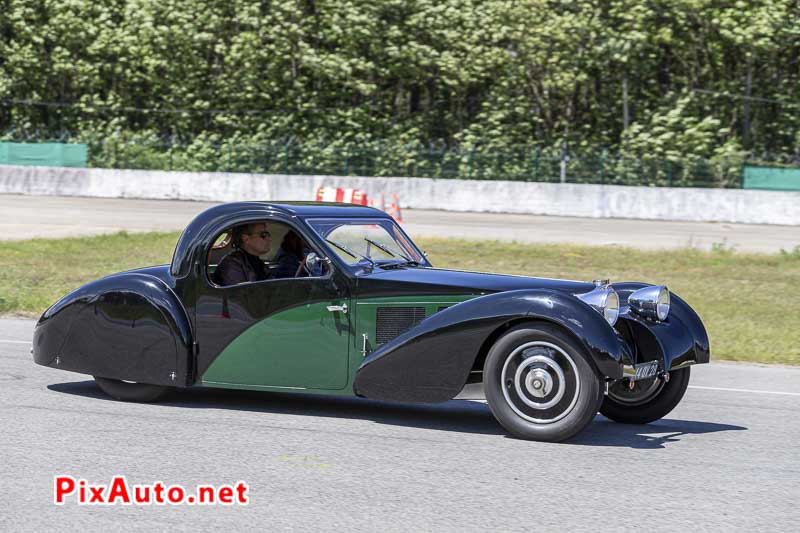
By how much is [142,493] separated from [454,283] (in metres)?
2.57

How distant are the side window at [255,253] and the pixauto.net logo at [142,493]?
233 cm

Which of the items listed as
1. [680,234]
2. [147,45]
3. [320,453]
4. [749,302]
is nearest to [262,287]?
[320,453]

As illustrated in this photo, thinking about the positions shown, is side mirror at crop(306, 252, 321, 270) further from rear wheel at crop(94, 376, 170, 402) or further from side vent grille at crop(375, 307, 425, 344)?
rear wheel at crop(94, 376, 170, 402)

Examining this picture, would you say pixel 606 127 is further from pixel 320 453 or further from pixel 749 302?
pixel 320 453

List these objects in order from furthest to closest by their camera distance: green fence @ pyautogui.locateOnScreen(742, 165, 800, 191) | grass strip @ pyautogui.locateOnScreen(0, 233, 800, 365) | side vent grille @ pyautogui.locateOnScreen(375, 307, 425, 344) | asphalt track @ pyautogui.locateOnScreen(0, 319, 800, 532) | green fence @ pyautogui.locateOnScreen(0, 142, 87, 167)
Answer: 1. green fence @ pyautogui.locateOnScreen(0, 142, 87, 167)
2. green fence @ pyautogui.locateOnScreen(742, 165, 800, 191)
3. grass strip @ pyautogui.locateOnScreen(0, 233, 800, 365)
4. side vent grille @ pyautogui.locateOnScreen(375, 307, 425, 344)
5. asphalt track @ pyautogui.locateOnScreen(0, 319, 800, 532)

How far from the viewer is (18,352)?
1059 cm

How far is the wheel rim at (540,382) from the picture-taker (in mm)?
6668

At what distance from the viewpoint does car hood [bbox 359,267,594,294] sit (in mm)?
7289

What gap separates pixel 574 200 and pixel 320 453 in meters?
30.2

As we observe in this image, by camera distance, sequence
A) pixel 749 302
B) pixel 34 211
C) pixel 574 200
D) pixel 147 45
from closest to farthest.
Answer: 1. pixel 749 302
2. pixel 34 211
3. pixel 574 200
4. pixel 147 45

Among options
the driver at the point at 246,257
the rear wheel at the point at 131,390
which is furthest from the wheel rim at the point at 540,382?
the rear wheel at the point at 131,390

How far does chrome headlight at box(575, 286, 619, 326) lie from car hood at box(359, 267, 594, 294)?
0.22 meters

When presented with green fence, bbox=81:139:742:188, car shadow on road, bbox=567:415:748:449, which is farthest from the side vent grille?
green fence, bbox=81:139:742:188

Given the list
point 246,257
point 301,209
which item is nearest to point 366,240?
point 301,209
